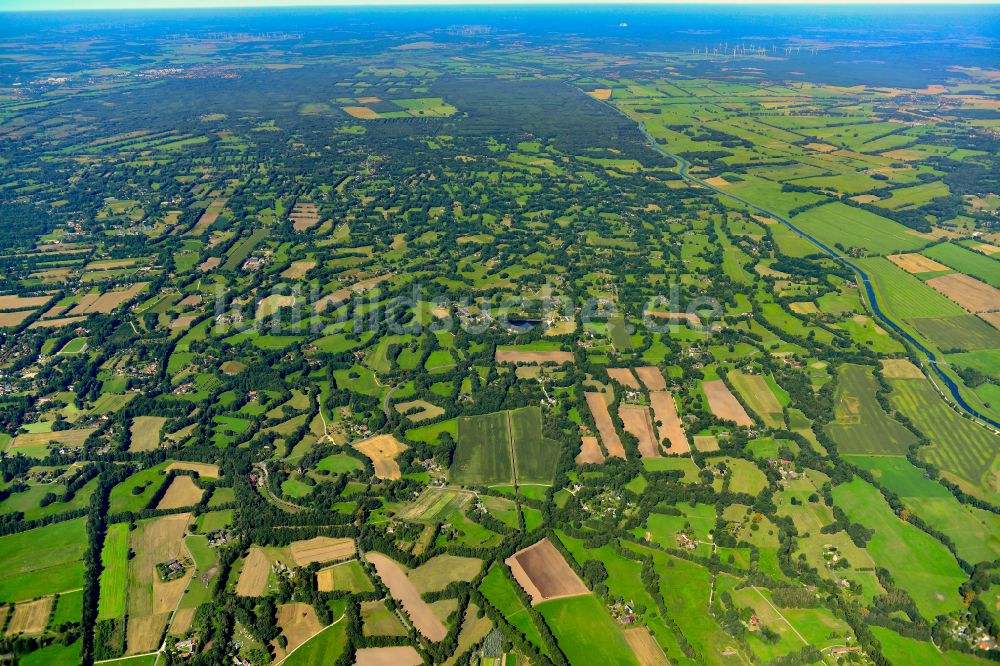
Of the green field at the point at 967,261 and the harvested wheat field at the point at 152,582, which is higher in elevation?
the green field at the point at 967,261

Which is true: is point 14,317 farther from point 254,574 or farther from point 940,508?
point 940,508

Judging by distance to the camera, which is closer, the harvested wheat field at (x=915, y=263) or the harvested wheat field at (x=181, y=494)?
the harvested wheat field at (x=181, y=494)

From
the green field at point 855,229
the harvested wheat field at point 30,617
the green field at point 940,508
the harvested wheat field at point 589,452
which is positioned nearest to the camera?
the harvested wheat field at point 30,617

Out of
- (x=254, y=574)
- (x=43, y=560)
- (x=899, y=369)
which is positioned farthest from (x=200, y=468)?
(x=899, y=369)

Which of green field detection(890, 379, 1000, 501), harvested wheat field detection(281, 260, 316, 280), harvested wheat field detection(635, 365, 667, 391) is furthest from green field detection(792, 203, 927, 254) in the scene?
harvested wheat field detection(281, 260, 316, 280)

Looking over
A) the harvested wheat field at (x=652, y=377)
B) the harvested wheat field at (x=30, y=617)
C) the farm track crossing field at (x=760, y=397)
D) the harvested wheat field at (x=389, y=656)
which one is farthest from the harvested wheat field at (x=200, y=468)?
the farm track crossing field at (x=760, y=397)

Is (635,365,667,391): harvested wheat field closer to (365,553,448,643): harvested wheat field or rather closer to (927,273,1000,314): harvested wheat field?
(365,553,448,643): harvested wheat field

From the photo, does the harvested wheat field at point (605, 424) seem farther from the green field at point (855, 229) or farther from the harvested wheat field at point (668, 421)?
the green field at point (855, 229)

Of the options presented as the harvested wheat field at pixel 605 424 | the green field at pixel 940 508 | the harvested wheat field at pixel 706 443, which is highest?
the green field at pixel 940 508
